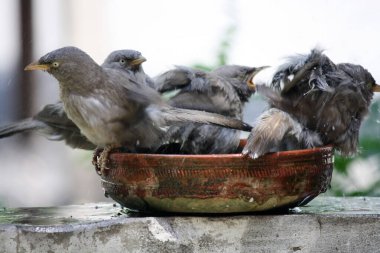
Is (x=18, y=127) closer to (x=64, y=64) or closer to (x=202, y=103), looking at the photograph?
(x=64, y=64)

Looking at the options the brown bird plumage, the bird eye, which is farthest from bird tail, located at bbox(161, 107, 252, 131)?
the bird eye

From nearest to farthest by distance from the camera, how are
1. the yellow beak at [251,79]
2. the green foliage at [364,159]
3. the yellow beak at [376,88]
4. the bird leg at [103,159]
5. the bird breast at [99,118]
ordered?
the bird leg at [103,159], the bird breast at [99,118], the yellow beak at [376,88], the yellow beak at [251,79], the green foliage at [364,159]

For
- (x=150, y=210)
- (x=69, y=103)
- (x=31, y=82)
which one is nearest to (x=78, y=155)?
(x=31, y=82)

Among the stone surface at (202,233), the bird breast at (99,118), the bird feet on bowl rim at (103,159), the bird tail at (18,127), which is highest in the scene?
the bird breast at (99,118)

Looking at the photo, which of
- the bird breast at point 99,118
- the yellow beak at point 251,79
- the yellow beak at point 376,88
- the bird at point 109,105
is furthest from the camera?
the yellow beak at point 251,79

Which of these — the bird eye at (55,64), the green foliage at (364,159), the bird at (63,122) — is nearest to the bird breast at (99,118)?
the bird eye at (55,64)

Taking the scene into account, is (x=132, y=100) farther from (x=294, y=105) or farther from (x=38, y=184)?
(x=38, y=184)

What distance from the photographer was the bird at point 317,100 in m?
4.49

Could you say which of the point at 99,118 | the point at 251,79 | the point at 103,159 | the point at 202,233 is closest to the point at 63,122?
the point at 99,118

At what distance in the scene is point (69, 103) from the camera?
15.7 ft

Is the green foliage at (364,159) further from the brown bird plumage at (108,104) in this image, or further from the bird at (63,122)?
the brown bird plumage at (108,104)

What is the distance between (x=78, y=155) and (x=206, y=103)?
3521 mm

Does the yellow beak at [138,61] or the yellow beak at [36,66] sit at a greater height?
the yellow beak at [36,66]

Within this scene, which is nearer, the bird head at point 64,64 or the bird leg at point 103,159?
the bird leg at point 103,159
